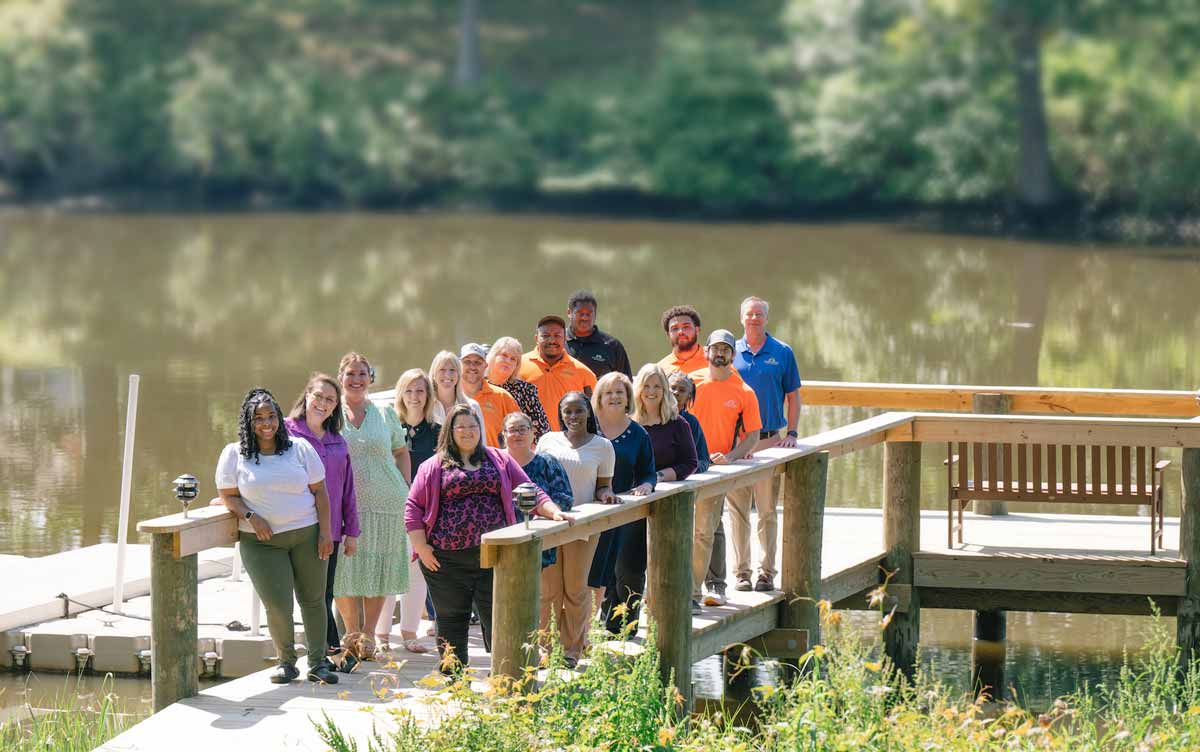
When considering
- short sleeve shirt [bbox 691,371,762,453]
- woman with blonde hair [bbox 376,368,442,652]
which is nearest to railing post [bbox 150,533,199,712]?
woman with blonde hair [bbox 376,368,442,652]

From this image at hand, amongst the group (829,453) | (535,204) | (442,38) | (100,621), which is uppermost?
(442,38)

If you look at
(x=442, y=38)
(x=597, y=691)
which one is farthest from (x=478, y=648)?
(x=442, y=38)

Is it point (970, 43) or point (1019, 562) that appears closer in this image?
point (1019, 562)

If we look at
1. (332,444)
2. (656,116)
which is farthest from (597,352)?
(656,116)

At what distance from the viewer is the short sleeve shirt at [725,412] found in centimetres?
977

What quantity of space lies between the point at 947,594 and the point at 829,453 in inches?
63.3

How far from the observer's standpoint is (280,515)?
8.20 meters

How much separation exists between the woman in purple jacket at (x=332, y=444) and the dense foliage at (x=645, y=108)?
36200 millimetres

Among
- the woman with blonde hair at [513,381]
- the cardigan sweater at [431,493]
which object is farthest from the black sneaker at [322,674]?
Answer: the woman with blonde hair at [513,381]

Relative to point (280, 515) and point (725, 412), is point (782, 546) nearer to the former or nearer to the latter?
point (725, 412)

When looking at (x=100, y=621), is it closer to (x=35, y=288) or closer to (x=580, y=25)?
(x=35, y=288)

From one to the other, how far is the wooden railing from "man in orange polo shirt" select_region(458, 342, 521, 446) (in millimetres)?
1100

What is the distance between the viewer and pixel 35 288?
117 feet

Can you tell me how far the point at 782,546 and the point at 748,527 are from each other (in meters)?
0.19
